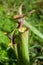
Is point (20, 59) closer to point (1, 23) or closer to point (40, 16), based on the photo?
point (1, 23)

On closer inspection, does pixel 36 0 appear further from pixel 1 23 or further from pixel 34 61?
pixel 34 61

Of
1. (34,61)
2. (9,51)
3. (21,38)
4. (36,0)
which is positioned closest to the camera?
(21,38)

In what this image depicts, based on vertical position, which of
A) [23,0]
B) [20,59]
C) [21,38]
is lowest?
[20,59]

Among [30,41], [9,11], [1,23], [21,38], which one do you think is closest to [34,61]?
[30,41]

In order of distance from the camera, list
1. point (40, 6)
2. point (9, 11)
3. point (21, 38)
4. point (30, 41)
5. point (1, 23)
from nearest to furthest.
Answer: point (21, 38) < point (30, 41) < point (1, 23) < point (9, 11) < point (40, 6)

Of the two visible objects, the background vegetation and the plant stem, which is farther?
the background vegetation

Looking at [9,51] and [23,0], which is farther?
[23,0]

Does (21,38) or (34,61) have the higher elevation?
(21,38)

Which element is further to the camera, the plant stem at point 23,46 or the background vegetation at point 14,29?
the background vegetation at point 14,29

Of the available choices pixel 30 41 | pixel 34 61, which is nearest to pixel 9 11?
pixel 30 41
